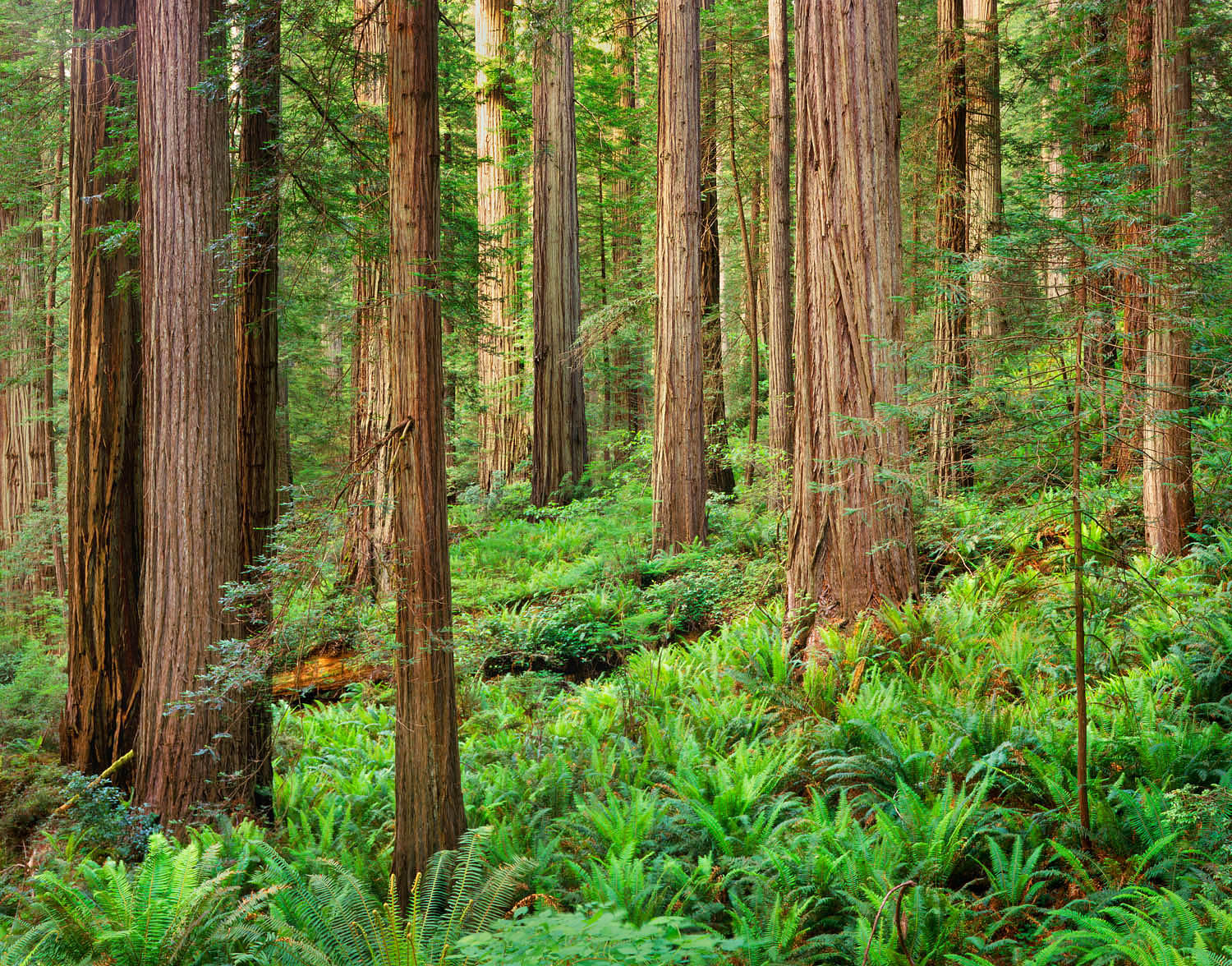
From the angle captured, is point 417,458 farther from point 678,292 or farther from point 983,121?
point 983,121

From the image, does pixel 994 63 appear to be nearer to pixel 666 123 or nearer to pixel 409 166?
pixel 666 123

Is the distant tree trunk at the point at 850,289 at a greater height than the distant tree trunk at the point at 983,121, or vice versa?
the distant tree trunk at the point at 983,121

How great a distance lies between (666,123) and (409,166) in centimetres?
671

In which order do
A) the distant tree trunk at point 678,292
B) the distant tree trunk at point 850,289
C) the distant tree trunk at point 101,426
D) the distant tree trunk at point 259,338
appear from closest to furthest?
the distant tree trunk at point 259,338
the distant tree trunk at point 850,289
the distant tree trunk at point 101,426
the distant tree trunk at point 678,292

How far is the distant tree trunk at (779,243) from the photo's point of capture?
11.1m

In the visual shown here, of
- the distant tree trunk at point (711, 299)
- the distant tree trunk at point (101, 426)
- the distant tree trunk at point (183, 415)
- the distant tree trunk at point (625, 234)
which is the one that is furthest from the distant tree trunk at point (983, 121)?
the distant tree trunk at point (101, 426)

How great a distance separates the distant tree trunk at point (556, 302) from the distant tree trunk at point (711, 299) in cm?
225

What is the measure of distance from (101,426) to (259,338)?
143cm

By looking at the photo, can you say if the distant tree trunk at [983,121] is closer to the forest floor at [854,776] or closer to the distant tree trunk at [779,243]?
the distant tree trunk at [779,243]

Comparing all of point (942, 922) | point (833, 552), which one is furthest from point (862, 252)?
point (942, 922)

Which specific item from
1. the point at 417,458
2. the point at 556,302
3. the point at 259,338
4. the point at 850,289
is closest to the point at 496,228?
the point at 556,302

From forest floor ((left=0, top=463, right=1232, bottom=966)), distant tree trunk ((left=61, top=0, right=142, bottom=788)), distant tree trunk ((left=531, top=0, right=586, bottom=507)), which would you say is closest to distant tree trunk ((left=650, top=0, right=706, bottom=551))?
forest floor ((left=0, top=463, right=1232, bottom=966))

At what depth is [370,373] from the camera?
10.1m

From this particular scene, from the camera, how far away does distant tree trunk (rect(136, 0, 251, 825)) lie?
5.47m
